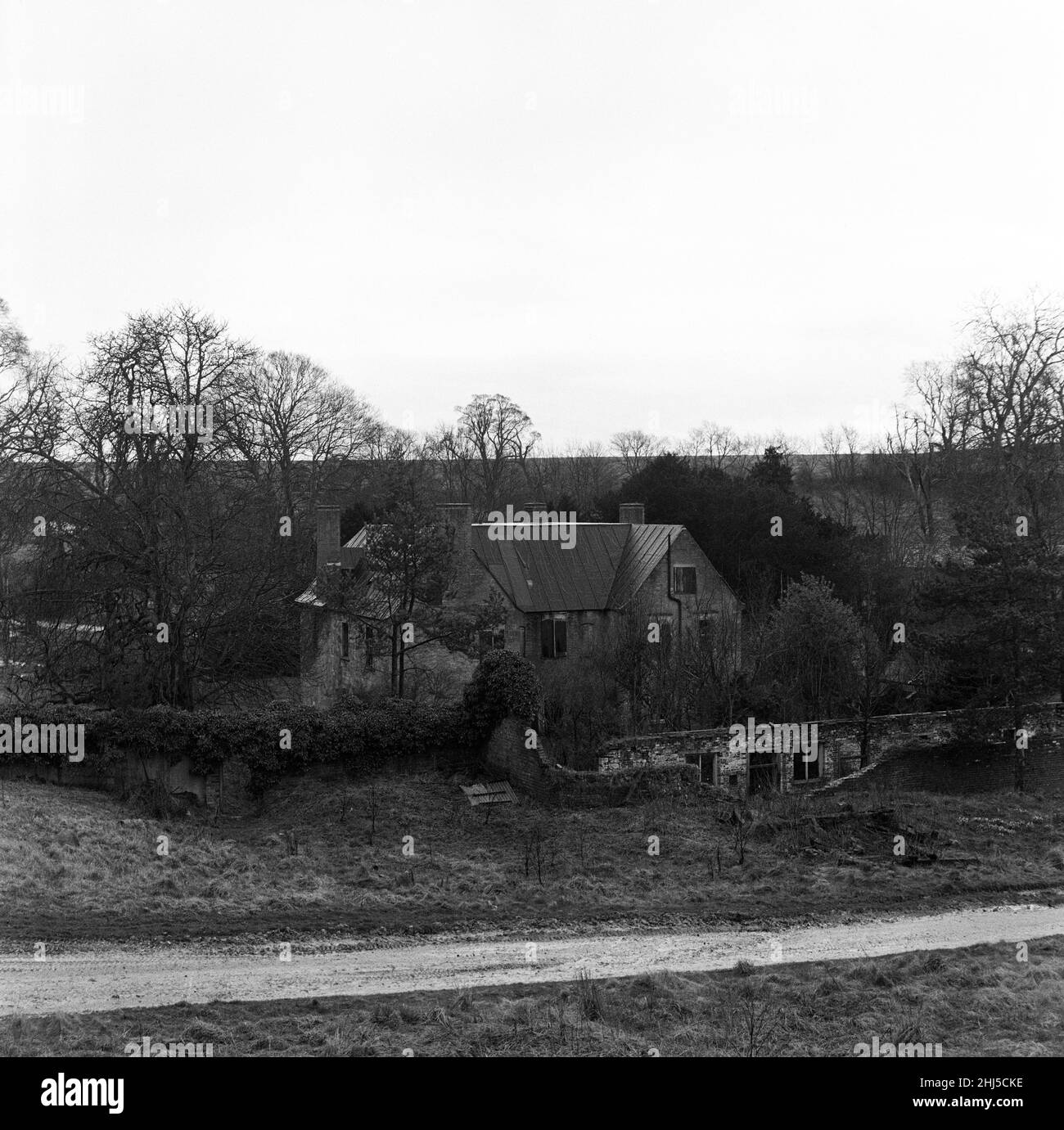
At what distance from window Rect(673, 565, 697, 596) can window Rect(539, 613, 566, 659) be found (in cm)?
401

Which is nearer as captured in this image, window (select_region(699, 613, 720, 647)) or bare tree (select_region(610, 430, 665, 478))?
window (select_region(699, 613, 720, 647))

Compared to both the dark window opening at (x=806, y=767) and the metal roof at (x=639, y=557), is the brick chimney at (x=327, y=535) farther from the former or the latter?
the dark window opening at (x=806, y=767)

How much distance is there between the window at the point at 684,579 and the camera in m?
38.9

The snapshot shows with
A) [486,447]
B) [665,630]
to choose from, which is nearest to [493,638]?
[665,630]

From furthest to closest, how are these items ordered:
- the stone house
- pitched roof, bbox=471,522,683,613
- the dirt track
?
pitched roof, bbox=471,522,683,613 → the stone house → the dirt track

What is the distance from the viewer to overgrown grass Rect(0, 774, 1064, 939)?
57.7 feet

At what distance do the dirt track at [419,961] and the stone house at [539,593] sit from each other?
1656cm

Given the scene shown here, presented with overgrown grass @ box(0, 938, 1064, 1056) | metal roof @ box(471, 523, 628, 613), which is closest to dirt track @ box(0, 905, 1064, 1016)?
overgrown grass @ box(0, 938, 1064, 1056)

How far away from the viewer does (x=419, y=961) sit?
50.6 feet

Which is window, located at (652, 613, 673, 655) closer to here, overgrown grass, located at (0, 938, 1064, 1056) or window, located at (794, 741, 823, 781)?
window, located at (794, 741, 823, 781)

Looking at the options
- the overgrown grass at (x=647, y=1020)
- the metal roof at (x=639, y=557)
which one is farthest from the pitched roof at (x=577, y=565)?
the overgrown grass at (x=647, y=1020)

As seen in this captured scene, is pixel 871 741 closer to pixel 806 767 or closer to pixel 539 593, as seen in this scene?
pixel 806 767
